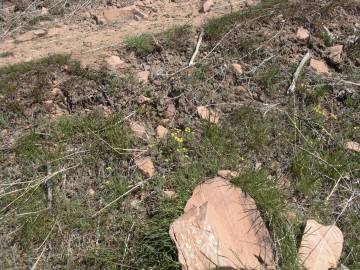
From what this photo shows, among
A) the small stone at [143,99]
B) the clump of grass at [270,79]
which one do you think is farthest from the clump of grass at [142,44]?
the clump of grass at [270,79]

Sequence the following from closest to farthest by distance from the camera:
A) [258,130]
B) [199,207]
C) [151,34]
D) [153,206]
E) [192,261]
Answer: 1. [192,261]
2. [199,207]
3. [153,206]
4. [258,130]
5. [151,34]

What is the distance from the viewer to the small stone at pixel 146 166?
3477 mm

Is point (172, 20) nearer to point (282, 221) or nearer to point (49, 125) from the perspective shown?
point (49, 125)

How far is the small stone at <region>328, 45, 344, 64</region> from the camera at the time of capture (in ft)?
14.4

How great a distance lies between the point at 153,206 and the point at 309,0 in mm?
2957

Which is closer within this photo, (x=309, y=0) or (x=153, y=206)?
(x=153, y=206)

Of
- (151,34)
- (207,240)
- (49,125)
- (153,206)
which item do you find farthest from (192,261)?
(151,34)

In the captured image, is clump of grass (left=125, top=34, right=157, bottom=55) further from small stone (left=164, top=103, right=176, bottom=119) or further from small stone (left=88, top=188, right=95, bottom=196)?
small stone (left=88, top=188, right=95, bottom=196)

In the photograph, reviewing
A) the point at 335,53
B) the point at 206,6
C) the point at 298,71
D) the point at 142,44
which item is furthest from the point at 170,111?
the point at 206,6

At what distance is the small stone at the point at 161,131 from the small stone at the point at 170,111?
14 centimetres

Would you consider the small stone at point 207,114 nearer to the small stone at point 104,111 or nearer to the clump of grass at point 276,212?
the clump of grass at point 276,212

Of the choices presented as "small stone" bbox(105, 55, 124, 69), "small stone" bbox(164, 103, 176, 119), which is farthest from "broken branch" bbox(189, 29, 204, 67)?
"small stone" bbox(105, 55, 124, 69)

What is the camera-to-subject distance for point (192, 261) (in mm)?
2820

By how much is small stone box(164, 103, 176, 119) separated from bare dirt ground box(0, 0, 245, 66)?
3.38 feet
